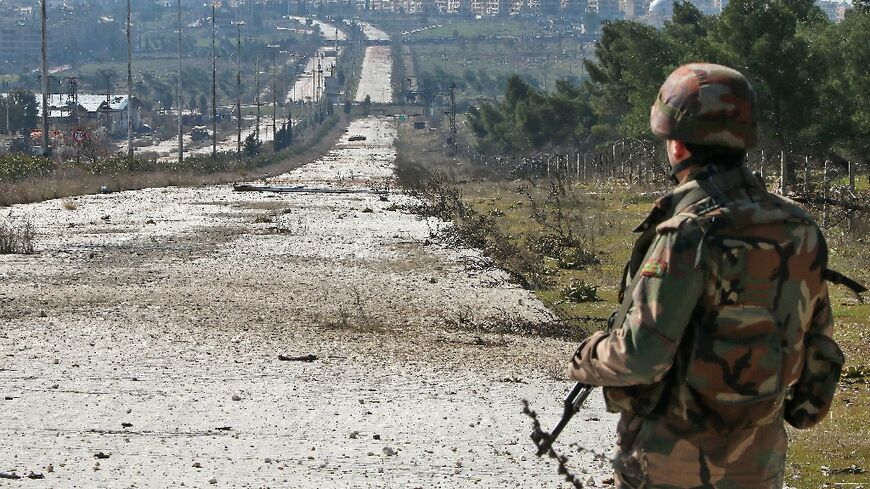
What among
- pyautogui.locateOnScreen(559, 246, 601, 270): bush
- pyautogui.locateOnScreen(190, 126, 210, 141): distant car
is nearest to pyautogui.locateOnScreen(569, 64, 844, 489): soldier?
pyautogui.locateOnScreen(559, 246, 601, 270): bush

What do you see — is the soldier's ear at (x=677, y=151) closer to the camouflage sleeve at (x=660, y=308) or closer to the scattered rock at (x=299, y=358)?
the camouflage sleeve at (x=660, y=308)

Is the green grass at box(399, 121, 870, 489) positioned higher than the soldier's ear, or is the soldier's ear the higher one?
the soldier's ear

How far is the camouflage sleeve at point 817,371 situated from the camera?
4.86 meters

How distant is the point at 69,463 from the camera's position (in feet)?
28.7

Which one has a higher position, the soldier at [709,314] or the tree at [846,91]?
the soldier at [709,314]

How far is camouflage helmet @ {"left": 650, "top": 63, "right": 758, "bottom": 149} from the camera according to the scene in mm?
4652

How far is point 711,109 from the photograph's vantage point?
4645 mm

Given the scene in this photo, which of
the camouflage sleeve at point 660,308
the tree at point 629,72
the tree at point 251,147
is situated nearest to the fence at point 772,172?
the camouflage sleeve at point 660,308

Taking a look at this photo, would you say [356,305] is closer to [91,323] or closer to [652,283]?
[91,323]

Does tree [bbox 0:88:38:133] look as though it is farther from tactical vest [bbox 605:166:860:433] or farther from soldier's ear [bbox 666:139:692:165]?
tactical vest [bbox 605:166:860:433]

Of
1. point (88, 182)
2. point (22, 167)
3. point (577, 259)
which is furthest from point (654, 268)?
point (22, 167)

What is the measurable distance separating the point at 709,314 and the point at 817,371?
489 mm

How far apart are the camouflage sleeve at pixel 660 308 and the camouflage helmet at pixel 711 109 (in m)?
0.30

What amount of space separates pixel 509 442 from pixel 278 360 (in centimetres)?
368
